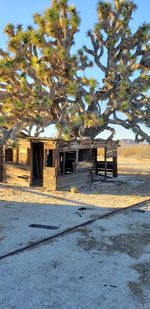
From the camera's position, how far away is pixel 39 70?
14.6m

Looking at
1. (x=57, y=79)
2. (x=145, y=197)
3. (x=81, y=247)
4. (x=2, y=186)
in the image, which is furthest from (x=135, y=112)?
(x=81, y=247)

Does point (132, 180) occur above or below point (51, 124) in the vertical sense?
below

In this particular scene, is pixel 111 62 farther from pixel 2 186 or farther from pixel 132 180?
pixel 2 186

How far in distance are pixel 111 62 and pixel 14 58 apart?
574 centimetres

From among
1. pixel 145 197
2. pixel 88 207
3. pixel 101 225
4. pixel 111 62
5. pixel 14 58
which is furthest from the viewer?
pixel 111 62

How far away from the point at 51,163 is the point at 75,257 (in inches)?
379

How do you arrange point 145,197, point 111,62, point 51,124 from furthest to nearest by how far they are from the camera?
point 111,62 < point 51,124 < point 145,197

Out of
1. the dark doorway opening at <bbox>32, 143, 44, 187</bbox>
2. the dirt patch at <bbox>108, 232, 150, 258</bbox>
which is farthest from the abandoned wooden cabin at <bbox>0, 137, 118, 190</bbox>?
the dirt patch at <bbox>108, 232, 150, 258</bbox>

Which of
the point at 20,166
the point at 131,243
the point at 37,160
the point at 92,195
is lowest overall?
the point at 131,243

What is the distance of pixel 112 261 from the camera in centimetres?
658

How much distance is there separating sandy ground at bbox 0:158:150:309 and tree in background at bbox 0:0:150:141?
460 cm

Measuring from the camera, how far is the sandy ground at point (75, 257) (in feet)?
16.7

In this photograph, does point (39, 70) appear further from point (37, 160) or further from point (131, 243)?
point (131, 243)

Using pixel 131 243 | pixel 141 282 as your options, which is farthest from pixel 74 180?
pixel 141 282
